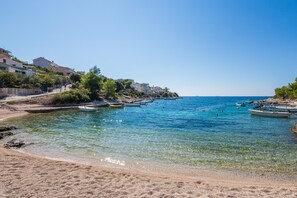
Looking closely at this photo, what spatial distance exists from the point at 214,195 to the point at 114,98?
8933 cm

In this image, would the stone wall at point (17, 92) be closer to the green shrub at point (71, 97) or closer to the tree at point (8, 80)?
the tree at point (8, 80)

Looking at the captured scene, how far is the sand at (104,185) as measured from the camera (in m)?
8.01

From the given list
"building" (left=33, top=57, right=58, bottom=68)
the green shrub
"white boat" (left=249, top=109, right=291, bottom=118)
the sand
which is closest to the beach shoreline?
the sand

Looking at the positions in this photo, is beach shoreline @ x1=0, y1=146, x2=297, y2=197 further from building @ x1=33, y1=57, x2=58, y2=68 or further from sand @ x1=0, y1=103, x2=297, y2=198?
building @ x1=33, y1=57, x2=58, y2=68

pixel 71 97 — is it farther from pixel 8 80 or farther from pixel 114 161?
pixel 114 161

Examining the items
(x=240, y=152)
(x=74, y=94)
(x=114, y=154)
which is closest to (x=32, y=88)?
(x=74, y=94)

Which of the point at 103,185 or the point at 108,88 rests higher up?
the point at 108,88

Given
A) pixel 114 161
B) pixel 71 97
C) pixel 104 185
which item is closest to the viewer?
pixel 104 185

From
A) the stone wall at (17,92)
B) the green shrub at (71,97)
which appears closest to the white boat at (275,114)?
the green shrub at (71,97)

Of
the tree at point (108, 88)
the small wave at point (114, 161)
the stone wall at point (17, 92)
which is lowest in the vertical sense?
the small wave at point (114, 161)

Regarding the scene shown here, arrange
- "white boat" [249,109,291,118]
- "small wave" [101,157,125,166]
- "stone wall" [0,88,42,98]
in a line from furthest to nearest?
"stone wall" [0,88,42,98] < "white boat" [249,109,291,118] < "small wave" [101,157,125,166]

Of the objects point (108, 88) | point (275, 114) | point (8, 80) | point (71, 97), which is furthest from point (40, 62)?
point (275, 114)

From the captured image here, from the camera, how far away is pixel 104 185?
888 centimetres

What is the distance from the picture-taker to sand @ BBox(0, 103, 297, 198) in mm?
8008
